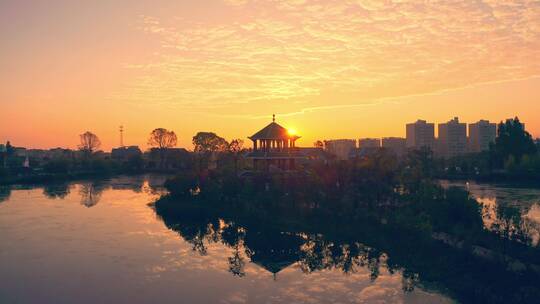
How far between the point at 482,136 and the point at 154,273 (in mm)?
A: 194061

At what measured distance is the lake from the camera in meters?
21.6

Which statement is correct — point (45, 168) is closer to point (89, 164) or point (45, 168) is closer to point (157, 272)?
point (89, 164)

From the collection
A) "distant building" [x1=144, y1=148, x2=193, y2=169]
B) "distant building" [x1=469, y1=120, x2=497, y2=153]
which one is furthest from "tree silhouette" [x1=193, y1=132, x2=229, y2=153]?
"distant building" [x1=469, y1=120, x2=497, y2=153]

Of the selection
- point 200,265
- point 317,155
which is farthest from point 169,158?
point 200,265

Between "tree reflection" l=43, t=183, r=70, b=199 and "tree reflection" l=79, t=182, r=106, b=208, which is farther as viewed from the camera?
"tree reflection" l=43, t=183, r=70, b=199

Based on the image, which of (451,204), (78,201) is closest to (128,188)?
(78,201)

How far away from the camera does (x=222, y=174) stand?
186ft

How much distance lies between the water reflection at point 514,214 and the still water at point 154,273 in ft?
28.7

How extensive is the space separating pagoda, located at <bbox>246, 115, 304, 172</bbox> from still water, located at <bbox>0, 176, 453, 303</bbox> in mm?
15807

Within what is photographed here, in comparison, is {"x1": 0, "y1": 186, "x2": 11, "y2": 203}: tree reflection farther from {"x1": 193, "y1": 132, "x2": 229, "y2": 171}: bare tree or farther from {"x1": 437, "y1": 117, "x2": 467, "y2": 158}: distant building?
{"x1": 437, "y1": 117, "x2": 467, "y2": 158}: distant building

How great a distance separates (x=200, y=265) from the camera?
27.2 m

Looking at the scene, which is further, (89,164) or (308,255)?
(89,164)

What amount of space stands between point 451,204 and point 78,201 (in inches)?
2023

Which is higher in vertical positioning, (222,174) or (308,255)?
(222,174)
